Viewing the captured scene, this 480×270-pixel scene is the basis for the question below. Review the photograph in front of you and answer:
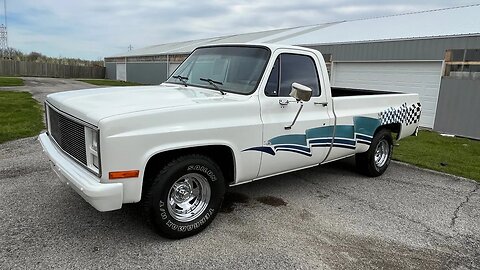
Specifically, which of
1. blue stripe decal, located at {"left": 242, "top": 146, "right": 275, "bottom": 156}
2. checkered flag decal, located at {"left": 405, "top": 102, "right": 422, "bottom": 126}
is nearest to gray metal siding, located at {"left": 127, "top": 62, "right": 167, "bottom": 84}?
checkered flag decal, located at {"left": 405, "top": 102, "right": 422, "bottom": 126}

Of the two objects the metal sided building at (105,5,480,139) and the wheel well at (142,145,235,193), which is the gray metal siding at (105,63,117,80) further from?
the wheel well at (142,145,235,193)

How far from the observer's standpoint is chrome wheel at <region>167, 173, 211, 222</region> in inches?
144

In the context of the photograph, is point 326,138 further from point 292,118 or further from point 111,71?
point 111,71

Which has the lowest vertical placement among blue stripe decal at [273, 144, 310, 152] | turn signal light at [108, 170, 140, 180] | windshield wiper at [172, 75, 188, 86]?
turn signal light at [108, 170, 140, 180]

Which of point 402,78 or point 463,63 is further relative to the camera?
→ point 402,78

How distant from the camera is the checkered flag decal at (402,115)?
6122mm

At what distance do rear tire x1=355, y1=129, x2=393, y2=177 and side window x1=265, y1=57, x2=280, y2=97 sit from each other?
2.58 meters

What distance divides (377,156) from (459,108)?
286 inches

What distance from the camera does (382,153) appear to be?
6.57 m

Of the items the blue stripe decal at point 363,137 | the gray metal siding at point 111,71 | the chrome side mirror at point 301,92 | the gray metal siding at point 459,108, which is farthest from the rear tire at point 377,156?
the gray metal siding at point 111,71

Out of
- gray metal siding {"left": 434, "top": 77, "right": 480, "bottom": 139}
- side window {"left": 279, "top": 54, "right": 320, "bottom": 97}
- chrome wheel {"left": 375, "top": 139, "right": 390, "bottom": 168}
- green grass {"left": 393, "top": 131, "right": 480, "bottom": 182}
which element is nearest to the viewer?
side window {"left": 279, "top": 54, "right": 320, "bottom": 97}

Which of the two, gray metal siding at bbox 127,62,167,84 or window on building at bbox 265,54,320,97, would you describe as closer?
window on building at bbox 265,54,320,97

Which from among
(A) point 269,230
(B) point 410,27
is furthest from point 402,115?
(B) point 410,27

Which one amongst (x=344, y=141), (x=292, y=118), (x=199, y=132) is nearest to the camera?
(x=199, y=132)
